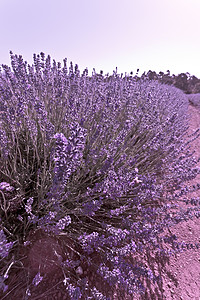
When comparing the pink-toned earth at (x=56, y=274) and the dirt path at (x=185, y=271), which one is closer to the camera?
the pink-toned earth at (x=56, y=274)

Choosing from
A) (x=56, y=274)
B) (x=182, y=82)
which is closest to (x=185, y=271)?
(x=56, y=274)

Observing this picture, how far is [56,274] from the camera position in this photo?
1.35 m

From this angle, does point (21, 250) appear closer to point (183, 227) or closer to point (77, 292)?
point (77, 292)

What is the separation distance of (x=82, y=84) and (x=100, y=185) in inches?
88.4

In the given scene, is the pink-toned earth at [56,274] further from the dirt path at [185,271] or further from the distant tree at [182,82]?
the distant tree at [182,82]

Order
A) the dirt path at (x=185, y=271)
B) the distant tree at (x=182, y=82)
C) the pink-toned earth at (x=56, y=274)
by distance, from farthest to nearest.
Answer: the distant tree at (x=182, y=82), the dirt path at (x=185, y=271), the pink-toned earth at (x=56, y=274)

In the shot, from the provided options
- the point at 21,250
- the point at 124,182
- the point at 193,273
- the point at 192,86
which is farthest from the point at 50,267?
the point at 192,86

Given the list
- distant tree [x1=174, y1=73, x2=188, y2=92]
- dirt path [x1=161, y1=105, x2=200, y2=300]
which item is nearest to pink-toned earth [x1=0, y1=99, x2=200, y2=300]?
dirt path [x1=161, y1=105, x2=200, y2=300]

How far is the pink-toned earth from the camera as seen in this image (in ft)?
4.04

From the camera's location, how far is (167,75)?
1944 cm

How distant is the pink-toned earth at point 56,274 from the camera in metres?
1.23

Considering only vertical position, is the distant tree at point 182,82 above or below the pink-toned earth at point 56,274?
above

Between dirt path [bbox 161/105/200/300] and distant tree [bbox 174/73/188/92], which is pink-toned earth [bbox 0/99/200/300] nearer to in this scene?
dirt path [bbox 161/105/200/300]

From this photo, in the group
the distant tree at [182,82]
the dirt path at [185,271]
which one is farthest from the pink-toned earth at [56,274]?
the distant tree at [182,82]
